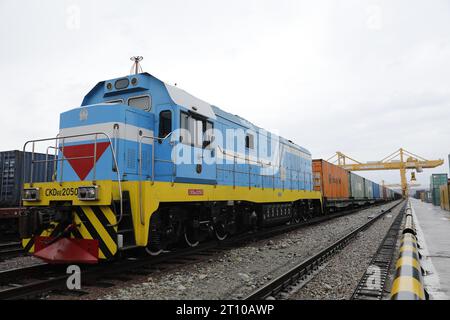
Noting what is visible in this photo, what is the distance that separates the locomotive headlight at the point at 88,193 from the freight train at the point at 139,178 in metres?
0.02

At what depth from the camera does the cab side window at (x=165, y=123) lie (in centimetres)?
669

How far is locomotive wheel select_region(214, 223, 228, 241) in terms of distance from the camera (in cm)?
857

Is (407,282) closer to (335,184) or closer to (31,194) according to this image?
(31,194)

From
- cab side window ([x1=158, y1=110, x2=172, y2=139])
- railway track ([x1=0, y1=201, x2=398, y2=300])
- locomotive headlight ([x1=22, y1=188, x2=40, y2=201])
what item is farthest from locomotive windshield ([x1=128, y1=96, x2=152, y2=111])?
railway track ([x1=0, y1=201, x2=398, y2=300])

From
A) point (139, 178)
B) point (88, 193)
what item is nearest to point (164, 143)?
point (139, 178)

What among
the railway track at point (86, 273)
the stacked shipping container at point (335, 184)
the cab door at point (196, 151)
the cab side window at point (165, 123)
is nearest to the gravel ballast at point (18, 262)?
the railway track at point (86, 273)

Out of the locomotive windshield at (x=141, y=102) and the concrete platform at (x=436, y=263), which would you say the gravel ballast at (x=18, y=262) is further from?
the concrete platform at (x=436, y=263)

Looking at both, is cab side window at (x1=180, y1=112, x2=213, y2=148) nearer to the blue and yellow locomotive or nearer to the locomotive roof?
the blue and yellow locomotive

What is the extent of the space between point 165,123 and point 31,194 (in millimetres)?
2696

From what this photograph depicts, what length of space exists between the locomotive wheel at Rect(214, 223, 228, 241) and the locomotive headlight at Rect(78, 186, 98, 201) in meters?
3.93

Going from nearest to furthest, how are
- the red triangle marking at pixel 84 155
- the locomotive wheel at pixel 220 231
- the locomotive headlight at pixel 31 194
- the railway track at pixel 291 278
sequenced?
the railway track at pixel 291 278 → the locomotive headlight at pixel 31 194 → the red triangle marking at pixel 84 155 → the locomotive wheel at pixel 220 231

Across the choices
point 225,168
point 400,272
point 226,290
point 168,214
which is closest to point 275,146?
point 225,168

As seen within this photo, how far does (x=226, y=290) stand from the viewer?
4844 mm
